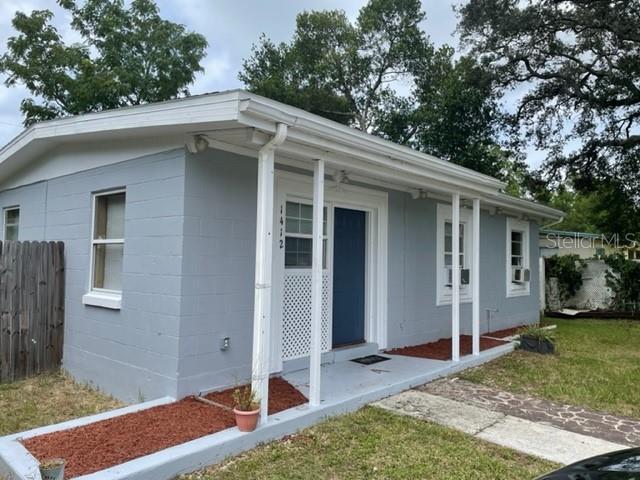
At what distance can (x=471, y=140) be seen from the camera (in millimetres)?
16000

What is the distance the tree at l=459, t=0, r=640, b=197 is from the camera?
13500 millimetres

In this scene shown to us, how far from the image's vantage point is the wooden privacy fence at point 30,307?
5832 millimetres

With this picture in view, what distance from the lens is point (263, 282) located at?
400 centimetres

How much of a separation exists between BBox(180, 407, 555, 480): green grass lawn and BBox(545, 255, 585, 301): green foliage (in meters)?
12.3

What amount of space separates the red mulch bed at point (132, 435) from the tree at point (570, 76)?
13922 millimetres

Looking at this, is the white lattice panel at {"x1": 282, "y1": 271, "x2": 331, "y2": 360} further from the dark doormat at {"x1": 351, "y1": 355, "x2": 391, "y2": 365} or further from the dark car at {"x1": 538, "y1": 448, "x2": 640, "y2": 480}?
the dark car at {"x1": 538, "y1": 448, "x2": 640, "y2": 480}

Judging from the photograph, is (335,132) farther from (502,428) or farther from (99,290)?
(99,290)

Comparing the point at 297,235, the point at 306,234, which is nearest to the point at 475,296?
the point at 306,234

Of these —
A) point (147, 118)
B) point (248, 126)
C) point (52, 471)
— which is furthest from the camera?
point (147, 118)

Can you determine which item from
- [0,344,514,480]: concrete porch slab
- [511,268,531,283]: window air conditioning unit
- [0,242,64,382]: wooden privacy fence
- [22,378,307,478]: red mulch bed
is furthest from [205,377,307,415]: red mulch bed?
[511,268,531,283]: window air conditioning unit

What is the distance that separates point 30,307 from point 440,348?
589 cm

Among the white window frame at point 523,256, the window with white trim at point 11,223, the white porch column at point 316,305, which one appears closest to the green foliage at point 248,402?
the white porch column at point 316,305

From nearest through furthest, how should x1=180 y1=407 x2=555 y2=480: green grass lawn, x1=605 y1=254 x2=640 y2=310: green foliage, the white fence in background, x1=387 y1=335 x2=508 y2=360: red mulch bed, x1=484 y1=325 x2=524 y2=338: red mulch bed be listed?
x1=180 y1=407 x2=555 y2=480: green grass lawn < x1=387 y1=335 x2=508 y2=360: red mulch bed < x1=484 y1=325 x2=524 y2=338: red mulch bed < x1=605 y1=254 x2=640 y2=310: green foliage < the white fence in background

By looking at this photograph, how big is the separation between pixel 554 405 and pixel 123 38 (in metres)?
20.7
